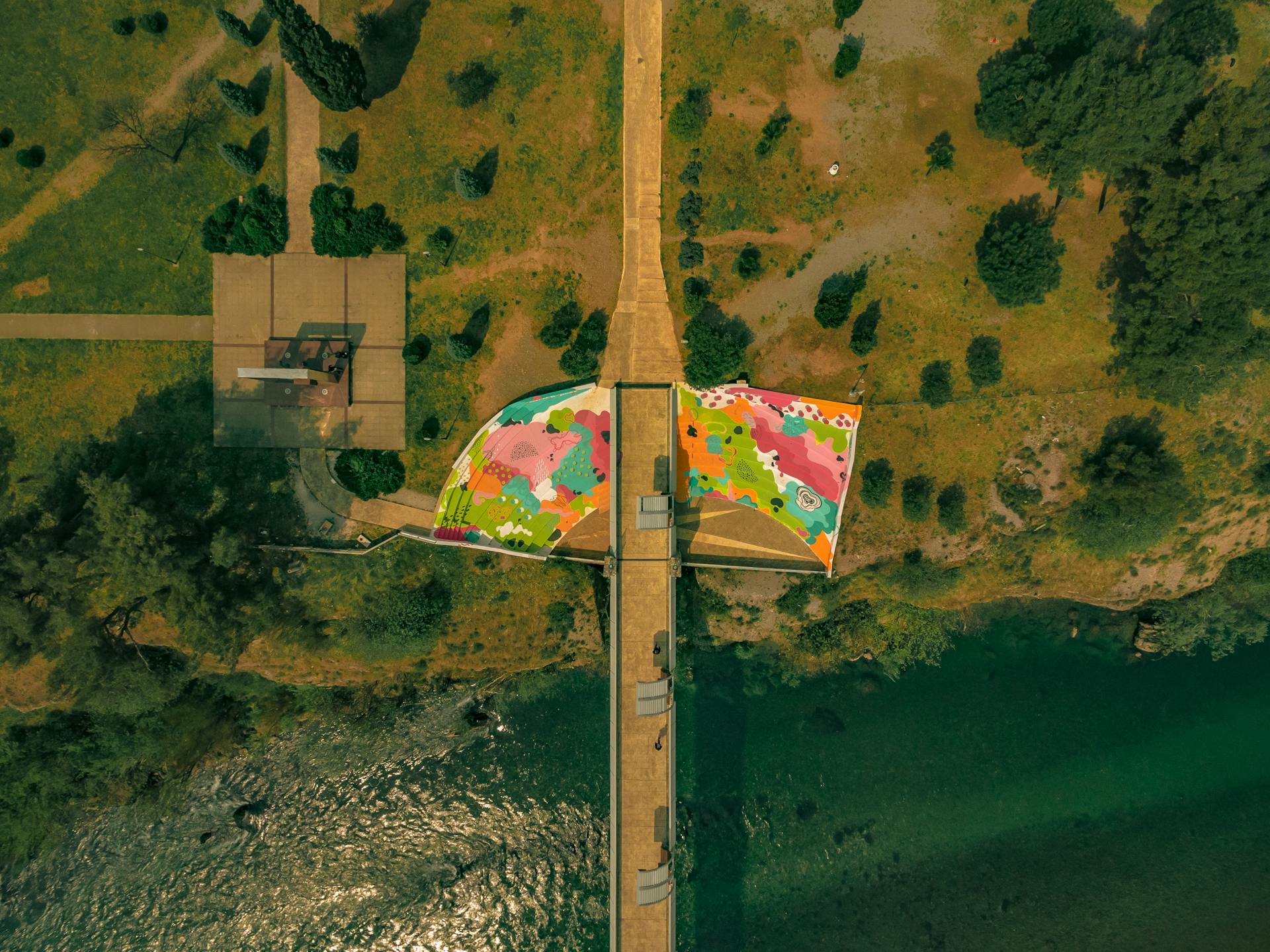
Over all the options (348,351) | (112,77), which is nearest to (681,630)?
(348,351)

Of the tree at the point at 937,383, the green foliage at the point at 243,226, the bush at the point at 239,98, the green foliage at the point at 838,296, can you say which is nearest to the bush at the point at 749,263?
the green foliage at the point at 838,296

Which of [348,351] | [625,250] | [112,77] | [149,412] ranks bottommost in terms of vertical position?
[149,412]

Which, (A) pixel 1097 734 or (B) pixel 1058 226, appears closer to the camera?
(B) pixel 1058 226

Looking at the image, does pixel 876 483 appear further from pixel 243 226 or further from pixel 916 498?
pixel 243 226

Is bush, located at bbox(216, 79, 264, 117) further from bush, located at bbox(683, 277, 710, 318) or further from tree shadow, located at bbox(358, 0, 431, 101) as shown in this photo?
bush, located at bbox(683, 277, 710, 318)

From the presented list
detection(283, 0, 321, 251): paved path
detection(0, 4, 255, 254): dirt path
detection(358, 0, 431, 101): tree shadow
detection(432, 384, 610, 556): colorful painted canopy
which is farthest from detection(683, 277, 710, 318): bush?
detection(0, 4, 255, 254): dirt path

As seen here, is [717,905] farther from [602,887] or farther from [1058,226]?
[1058,226]
